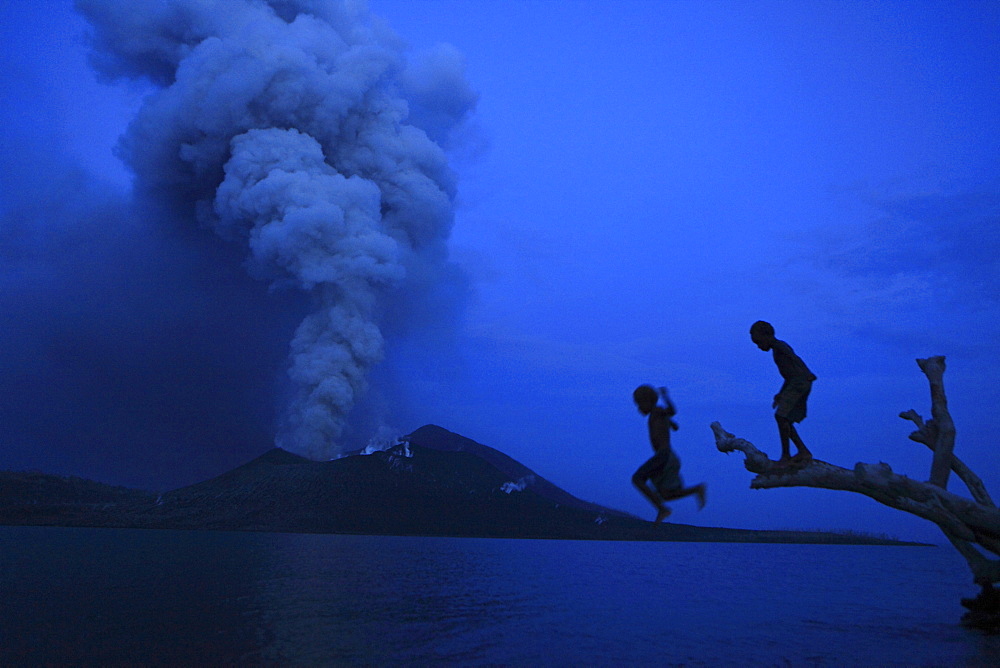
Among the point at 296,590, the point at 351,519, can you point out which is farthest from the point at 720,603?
the point at 351,519

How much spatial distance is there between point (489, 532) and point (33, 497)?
129188mm

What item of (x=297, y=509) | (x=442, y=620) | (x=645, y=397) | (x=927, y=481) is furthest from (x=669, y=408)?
(x=297, y=509)

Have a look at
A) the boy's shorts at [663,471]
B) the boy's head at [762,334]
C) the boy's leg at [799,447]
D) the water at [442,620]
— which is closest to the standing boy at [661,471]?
the boy's shorts at [663,471]

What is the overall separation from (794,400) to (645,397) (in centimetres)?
277

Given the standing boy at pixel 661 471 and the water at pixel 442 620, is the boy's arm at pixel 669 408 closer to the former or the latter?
the standing boy at pixel 661 471

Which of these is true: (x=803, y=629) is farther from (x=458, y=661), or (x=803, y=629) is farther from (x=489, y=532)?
(x=489, y=532)

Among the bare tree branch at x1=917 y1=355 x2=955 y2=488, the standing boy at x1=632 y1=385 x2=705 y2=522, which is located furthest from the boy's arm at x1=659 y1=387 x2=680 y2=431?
the bare tree branch at x1=917 y1=355 x2=955 y2=488

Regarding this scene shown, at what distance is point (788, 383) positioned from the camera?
720 cm

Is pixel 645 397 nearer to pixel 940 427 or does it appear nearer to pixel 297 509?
pixel 940 427

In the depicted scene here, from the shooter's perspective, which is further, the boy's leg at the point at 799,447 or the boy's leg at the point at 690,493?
the boy's leg at the point at 799,447

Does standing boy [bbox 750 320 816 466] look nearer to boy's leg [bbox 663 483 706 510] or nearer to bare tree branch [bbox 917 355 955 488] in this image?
boy's leg [bbox 663 483 706 510]

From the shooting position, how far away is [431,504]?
192 m

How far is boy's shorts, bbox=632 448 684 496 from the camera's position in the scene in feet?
17.9

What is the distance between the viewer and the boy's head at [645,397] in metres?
5.21
